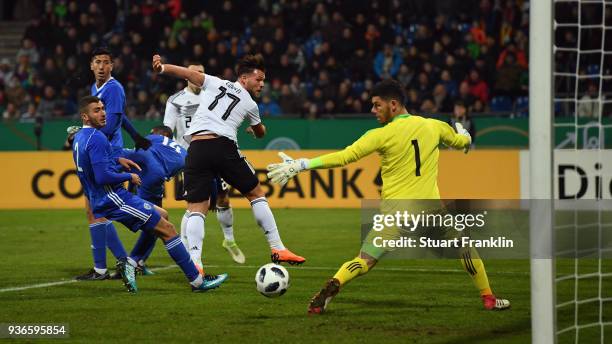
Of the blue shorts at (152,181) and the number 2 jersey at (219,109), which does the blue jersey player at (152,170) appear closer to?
the blue shorts at (152,181)

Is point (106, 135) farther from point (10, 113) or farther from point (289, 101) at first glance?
point (10, 113)

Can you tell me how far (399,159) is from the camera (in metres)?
8.38

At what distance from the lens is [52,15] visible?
27969mm

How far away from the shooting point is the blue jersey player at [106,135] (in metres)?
10.6

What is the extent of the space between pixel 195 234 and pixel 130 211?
2.66ft

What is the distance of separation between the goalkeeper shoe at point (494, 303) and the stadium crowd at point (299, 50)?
45.2 ft

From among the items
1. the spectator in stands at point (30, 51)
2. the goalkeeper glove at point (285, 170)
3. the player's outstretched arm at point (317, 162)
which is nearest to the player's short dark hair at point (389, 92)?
the player's outstretched arm at point (317, 162)

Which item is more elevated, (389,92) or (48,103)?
(389,92)

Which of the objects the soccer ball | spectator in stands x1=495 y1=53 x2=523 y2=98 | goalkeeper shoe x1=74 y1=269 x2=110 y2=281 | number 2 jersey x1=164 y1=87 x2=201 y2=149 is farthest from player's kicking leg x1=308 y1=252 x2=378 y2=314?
spectator in stands x1=495 y1=53 x2=523 y2=98

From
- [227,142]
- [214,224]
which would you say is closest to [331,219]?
[214,224]

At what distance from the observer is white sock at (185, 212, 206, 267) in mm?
9867

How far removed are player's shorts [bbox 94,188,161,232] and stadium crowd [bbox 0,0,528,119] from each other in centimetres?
1351

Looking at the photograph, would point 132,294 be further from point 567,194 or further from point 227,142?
point 567,194

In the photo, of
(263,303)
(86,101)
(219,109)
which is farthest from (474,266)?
(86,101)
